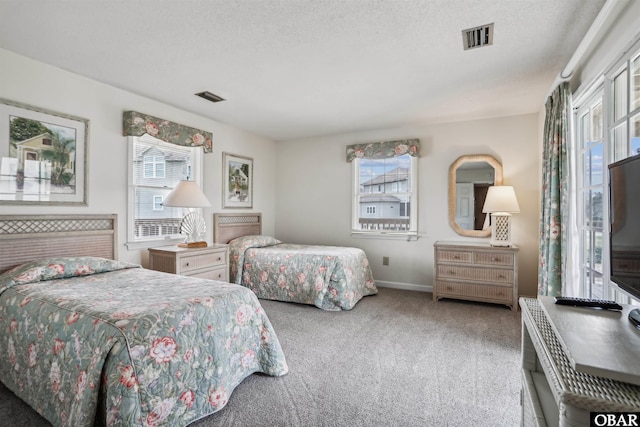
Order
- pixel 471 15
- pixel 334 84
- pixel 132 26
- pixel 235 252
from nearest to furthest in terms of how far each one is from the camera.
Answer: pixel 471 15 < pixel 132 26 < pixel 334 84 < pixel 235 252

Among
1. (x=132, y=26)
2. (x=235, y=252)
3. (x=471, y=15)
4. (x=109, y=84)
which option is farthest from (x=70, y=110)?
(x=471, y=15)

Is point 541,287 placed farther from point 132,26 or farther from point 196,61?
point 132,26

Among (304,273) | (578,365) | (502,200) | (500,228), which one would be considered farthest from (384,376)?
(500,228)

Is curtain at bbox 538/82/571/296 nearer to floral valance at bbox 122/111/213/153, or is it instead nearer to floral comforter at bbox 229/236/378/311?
floral comforter at bbox 229/236/378/311

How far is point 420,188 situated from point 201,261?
302 cm

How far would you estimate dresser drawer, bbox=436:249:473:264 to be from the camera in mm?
3824

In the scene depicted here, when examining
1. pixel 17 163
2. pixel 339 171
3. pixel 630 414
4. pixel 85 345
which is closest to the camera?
pixel 630 414

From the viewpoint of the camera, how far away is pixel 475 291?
3797 millimetres

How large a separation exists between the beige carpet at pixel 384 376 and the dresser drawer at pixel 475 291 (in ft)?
0.73

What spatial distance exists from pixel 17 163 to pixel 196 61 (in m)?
1.61

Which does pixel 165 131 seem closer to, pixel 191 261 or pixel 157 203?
pixel 157 203

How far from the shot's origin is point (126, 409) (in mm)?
1370

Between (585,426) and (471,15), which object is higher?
(471,15)

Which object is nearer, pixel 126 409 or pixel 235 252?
pixel 126 409
